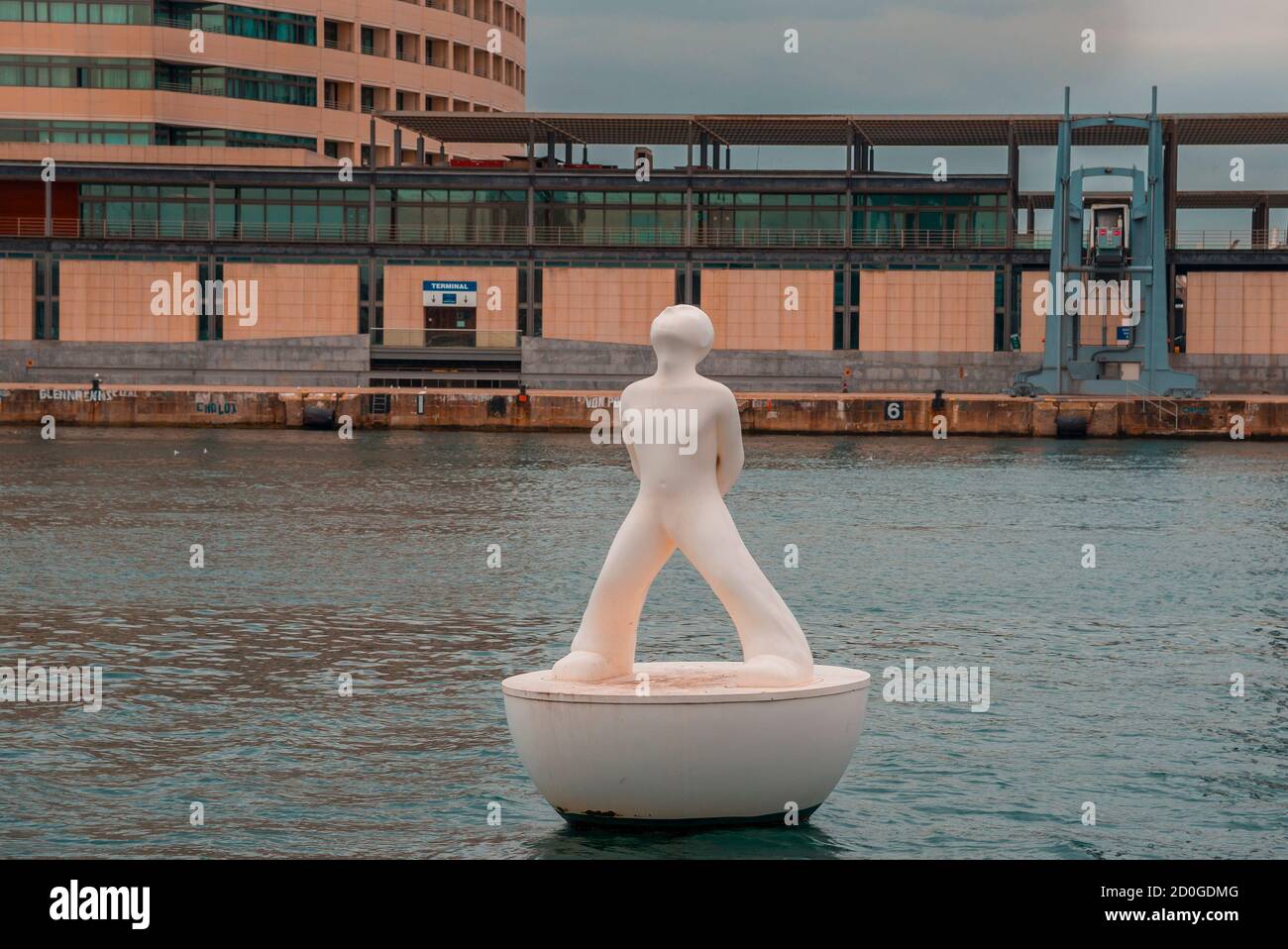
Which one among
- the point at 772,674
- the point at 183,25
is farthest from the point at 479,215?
the point at 772,674

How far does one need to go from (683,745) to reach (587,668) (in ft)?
4.20

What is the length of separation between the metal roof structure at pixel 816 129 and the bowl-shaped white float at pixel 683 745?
258 ft

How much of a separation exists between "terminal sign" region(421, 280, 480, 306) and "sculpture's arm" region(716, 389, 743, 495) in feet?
276

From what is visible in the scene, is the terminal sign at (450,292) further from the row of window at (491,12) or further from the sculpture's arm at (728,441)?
the sculpture's arm at (728,441)

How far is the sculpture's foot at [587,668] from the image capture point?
13117 millimetres

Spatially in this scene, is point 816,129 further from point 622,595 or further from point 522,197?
point 622,595

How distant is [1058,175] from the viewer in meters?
86.9

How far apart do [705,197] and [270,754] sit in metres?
82.6

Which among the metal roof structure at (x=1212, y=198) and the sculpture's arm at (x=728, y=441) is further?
the metal roof structure at (x=1212, y=198)

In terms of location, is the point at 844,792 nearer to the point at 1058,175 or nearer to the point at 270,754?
the point at 270,754

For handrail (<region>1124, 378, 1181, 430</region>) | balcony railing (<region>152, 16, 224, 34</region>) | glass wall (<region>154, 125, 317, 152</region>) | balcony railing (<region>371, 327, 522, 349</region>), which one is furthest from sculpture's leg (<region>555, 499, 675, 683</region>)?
balcony railing (<region>152, 16, 224, 34</region>)

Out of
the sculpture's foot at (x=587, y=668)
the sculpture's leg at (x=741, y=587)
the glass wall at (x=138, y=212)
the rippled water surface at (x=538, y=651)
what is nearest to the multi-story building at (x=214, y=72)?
the glass wall at (x=138, y=212)

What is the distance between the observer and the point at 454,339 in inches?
3770

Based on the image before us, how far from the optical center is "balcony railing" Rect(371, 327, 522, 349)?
314ft
